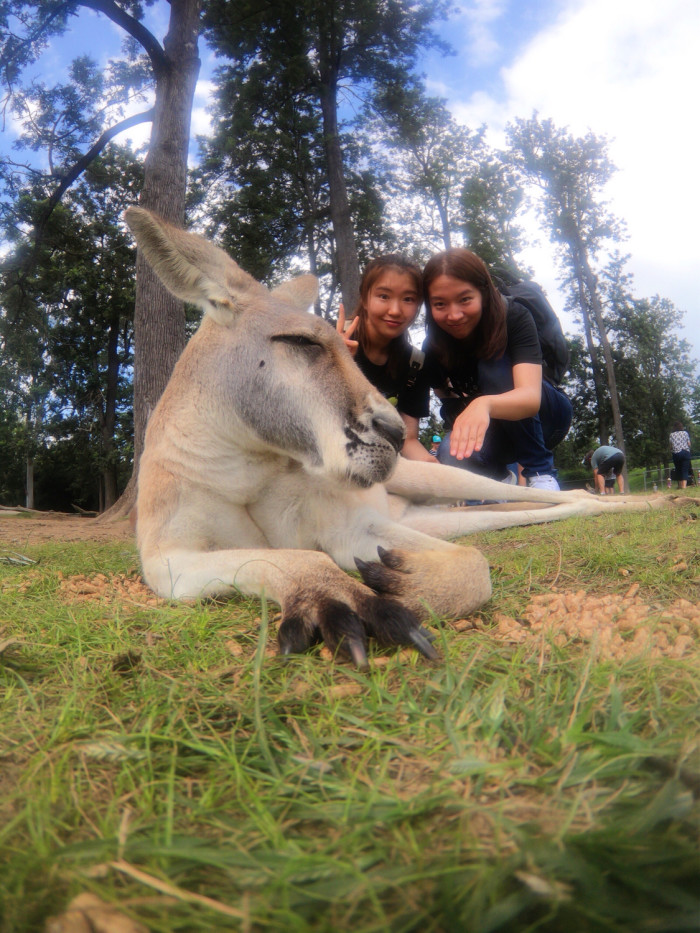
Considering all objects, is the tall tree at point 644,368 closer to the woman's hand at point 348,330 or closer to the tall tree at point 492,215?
the tall tree at point 492,215

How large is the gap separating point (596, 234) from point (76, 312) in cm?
2277

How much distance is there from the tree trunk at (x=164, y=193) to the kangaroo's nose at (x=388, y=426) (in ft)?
17.3

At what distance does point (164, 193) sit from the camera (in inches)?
310

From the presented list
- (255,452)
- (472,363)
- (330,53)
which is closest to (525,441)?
(472,363)

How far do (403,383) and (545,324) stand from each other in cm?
152

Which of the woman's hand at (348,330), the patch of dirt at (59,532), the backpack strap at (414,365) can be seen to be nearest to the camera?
the woman's hand at (348,330)

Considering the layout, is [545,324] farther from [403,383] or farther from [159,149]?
[159,149]

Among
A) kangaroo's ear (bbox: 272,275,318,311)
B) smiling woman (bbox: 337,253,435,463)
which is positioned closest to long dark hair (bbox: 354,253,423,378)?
smiling woman (bbox: 337,253,435,463)

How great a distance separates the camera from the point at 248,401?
2.50 metres

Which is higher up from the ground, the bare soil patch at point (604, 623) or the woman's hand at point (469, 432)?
the woman's hand at point (469, 432)

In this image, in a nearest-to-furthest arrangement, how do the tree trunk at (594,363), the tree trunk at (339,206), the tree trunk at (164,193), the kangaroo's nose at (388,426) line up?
1. the kangaroo's nose at (388,426)
2. the tree trunk at (164,193)
3. the tree trunk at (339,206)
4. the tree trunk at (594,363)

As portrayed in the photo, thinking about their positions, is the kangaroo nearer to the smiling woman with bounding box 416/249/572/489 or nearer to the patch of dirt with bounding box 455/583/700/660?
the patch of dirt with bounding box 455/583/700/660

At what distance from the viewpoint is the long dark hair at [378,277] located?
4.48 meters

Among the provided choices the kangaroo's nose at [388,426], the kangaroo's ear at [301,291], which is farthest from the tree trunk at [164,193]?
the kangaroo's nose at [388,426]
